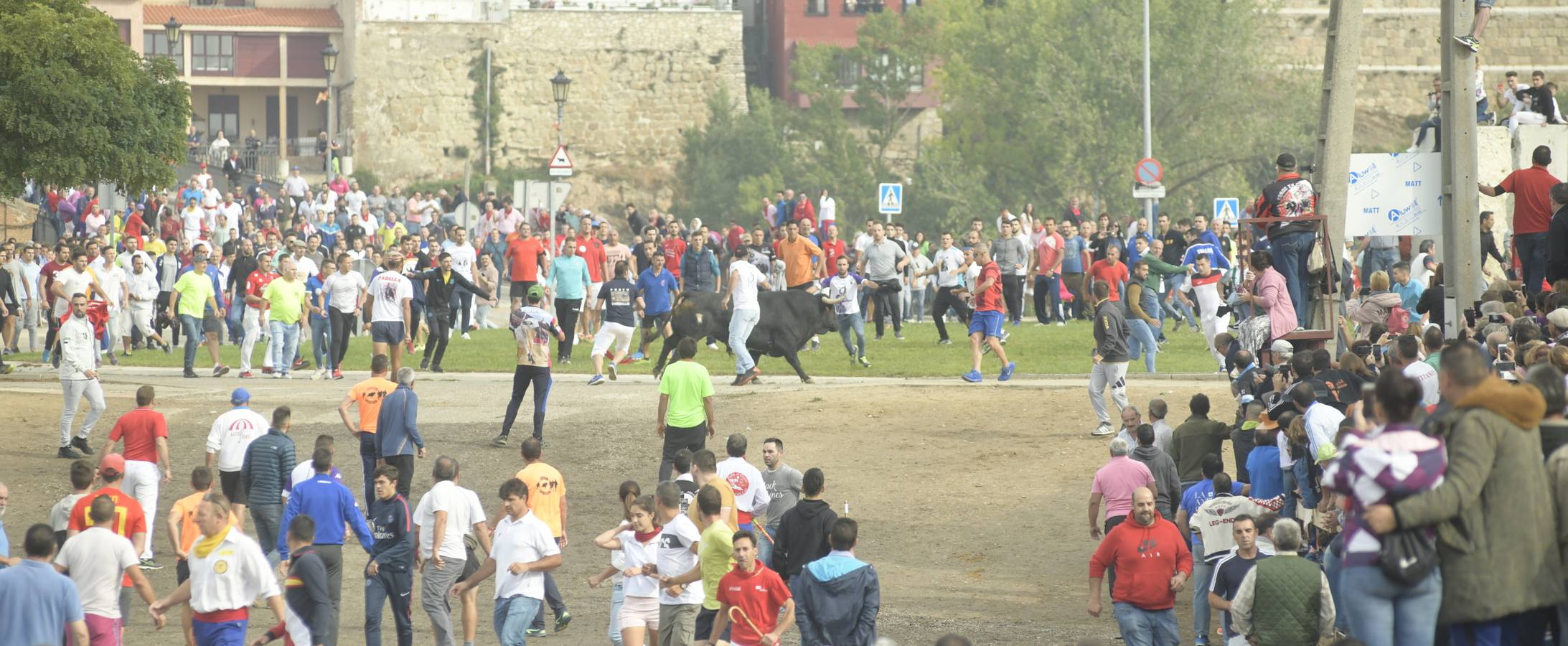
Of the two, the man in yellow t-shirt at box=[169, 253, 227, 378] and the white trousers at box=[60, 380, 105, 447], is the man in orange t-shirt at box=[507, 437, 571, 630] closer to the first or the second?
the white trousers at box=[60, 380, 105, 447]

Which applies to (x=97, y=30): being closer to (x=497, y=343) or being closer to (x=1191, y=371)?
(x=497, y=343)

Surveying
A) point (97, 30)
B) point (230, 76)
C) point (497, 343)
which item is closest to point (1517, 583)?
point (97, 30)

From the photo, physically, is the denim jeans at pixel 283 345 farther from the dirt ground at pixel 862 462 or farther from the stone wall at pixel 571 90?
the stone wall at pixel 571 90

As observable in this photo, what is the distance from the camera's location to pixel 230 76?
71750 millimetres

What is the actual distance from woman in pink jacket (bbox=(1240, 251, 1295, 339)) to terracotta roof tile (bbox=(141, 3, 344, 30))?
59838 millimetres

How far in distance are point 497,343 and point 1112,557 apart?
53.9 ft

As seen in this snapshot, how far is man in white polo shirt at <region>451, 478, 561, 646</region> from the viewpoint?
12.1 metres

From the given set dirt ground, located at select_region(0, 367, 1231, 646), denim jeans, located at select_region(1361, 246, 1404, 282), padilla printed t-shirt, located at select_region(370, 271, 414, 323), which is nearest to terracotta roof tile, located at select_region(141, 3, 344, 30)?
dirt ground, located at select_region(0, 367, 1231, 646)

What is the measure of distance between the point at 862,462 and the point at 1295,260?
5.03 m

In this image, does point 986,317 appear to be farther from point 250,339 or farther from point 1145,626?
point 1145,626

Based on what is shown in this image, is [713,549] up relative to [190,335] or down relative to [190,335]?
down

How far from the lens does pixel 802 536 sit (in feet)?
39.2

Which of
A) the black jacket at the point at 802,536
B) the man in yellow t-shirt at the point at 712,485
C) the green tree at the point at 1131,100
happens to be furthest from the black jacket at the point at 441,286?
the green tree at the point at 1131,100

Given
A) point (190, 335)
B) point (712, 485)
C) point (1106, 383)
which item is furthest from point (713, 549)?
point (190, 335)
